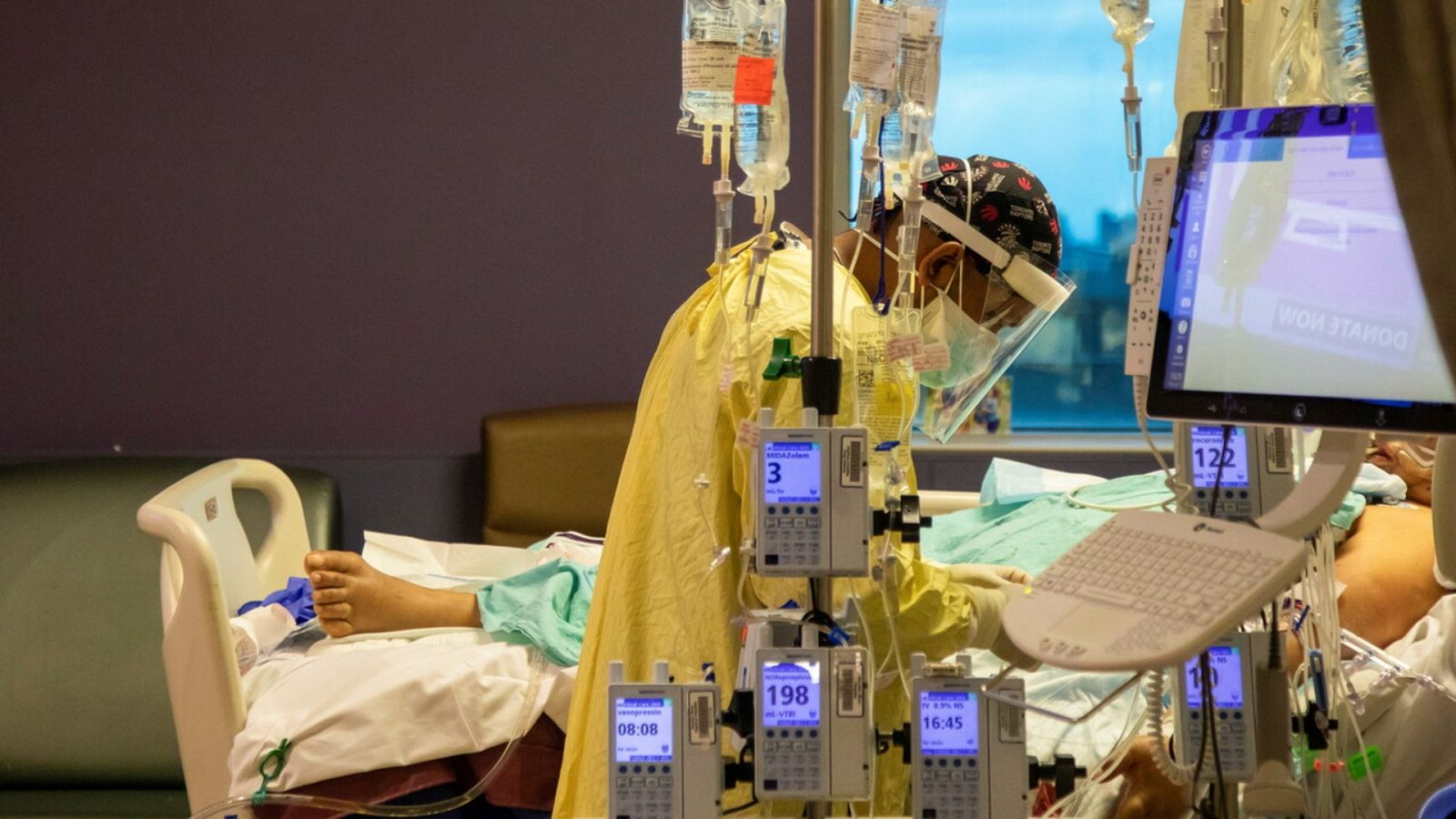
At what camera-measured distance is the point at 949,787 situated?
1.38 metres

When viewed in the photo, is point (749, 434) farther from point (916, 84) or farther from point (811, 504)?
point (916, 84)

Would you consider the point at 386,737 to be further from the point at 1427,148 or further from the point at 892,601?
the point at 1427,148

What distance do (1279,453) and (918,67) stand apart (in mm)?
540

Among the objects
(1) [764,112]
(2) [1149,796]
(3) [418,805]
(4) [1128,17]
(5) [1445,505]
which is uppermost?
(4) [1128,17]

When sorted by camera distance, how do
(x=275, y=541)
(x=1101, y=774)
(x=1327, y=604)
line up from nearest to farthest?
(x=1327, y=604)
(x=1101, y=774)
(x=275, y=541)

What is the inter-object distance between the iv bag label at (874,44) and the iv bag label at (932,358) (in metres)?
0.28

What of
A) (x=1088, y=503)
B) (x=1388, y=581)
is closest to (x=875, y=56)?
(x=1388, y=581)

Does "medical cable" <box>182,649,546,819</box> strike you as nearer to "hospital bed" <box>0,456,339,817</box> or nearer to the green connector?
the green connector

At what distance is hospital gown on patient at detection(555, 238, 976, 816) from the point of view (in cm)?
164

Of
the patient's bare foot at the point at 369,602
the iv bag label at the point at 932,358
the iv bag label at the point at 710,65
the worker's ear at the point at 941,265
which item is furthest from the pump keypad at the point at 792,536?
the patient's bare foot at the point at 369,602

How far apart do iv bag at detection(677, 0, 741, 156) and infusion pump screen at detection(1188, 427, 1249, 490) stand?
23.4 inches

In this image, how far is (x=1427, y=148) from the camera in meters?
1.06

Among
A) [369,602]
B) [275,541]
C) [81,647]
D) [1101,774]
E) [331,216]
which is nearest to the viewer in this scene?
[1101,774]

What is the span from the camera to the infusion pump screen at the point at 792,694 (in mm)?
1364
